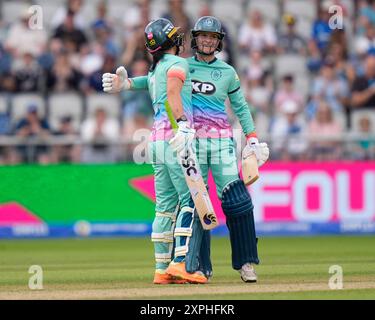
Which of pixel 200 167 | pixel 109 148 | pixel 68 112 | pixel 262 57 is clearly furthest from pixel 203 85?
pixel 262 57

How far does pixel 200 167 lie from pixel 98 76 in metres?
10.6

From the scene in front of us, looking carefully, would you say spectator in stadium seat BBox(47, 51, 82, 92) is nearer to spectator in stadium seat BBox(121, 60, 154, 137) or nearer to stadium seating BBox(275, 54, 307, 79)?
spectator in stadium seat BBox(121, 60, 154, 137)

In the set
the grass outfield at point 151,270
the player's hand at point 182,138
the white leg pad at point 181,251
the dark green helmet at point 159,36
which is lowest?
the grass outfield at point 151,270

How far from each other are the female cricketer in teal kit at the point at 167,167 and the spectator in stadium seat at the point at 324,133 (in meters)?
8.90

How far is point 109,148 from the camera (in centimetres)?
1997

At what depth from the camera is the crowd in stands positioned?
20.1 meters

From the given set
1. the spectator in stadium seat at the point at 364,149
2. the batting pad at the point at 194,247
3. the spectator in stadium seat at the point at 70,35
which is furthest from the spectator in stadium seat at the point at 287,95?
the batting pad at the point at 194,247

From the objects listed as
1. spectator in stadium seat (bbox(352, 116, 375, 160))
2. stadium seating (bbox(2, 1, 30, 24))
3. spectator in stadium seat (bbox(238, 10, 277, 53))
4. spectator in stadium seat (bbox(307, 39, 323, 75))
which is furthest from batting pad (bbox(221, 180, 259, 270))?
stadium seating (bbox(2, 1, 30, 24))

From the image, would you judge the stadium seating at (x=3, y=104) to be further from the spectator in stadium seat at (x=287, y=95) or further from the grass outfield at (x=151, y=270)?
the spectator in stadium seat at (x=287, y=95)

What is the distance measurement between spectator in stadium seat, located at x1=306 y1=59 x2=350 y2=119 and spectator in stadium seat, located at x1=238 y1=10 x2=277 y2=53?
140 cm

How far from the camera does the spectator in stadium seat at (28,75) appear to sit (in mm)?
21547

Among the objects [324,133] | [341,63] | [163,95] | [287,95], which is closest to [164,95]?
[163,95]
